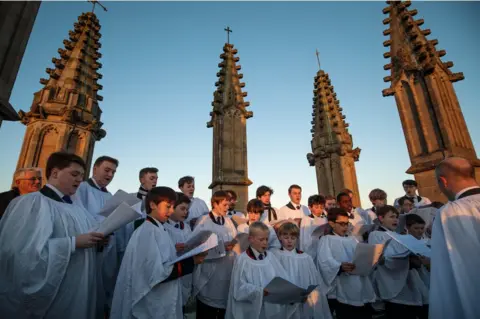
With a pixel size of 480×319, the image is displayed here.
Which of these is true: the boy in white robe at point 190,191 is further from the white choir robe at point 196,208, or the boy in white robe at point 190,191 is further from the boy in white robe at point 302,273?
the boy in white robe at point 302,273

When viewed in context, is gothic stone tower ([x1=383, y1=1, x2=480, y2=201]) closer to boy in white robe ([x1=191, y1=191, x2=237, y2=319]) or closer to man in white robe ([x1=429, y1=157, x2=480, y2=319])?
man in white robe ([x1=429, y1=157, x2=480, y2=319])

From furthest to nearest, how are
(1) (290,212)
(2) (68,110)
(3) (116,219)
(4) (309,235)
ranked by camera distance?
(2) (68,110) → (1) (290,212) → (4) (309,235) → (3) (116,219)

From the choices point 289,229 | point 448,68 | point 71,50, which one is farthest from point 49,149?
point 448,68

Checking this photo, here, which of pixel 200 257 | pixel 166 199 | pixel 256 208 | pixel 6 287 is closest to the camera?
pixel 6 287

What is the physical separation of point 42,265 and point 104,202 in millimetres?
2140

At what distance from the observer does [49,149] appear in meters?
9.62

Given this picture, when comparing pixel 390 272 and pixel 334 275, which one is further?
pixel 390 272

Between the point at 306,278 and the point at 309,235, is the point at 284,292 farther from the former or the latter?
the point at 309,235

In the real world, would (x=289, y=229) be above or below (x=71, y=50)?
below

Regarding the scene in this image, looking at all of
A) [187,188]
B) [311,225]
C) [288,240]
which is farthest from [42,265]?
[311,225]

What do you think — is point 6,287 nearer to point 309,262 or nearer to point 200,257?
point 200,257

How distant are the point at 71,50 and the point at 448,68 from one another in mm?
17326

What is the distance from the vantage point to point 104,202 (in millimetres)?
4070

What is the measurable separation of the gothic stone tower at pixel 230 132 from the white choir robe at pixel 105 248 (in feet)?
17.1
